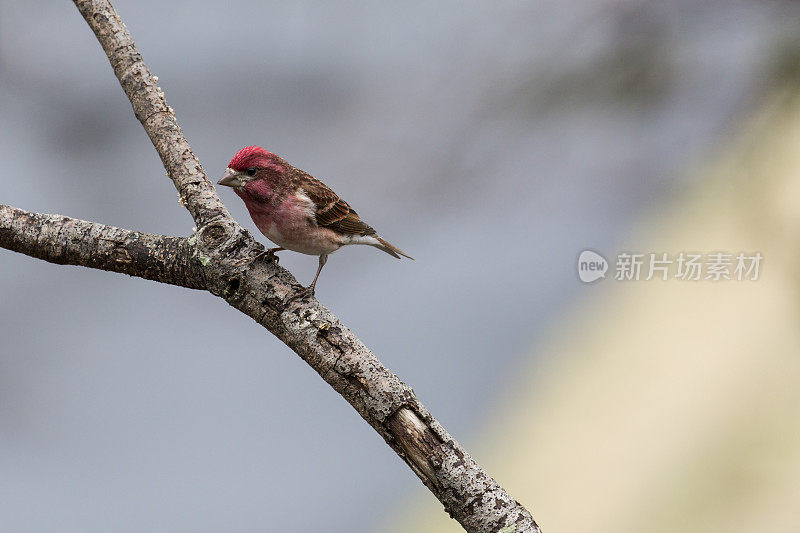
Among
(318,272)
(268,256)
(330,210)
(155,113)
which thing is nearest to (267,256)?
(268,256)

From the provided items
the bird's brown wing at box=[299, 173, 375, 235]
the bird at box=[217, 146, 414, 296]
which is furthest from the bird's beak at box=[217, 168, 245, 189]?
the bird's brown wing at box=[299, 173, 375, 235]

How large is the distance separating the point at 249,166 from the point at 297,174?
0.10 metres

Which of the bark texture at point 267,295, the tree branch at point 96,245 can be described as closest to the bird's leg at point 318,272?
the bark texture at point 267,295

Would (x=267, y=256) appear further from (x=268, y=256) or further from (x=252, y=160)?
(x=252, y=160)

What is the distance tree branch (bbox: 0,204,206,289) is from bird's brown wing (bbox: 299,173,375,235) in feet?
0.90

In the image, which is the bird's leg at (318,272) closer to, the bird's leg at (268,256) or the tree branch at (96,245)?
the bird's leg at (268,256)

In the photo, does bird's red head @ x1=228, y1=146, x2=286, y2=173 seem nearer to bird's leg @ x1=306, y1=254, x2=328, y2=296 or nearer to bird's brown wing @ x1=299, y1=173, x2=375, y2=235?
bird's brown wing @ x1=299, y1=173, x2=375, y2=235

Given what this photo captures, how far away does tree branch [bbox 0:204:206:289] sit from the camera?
1.25 meters

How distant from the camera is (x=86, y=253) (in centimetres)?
126

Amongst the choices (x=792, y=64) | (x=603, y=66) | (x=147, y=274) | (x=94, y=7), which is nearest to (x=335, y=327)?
(x=147, y=274)

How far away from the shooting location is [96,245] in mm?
1255

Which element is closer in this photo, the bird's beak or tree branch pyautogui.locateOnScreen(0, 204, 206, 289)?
tree branch pyautogui.locateOnScreen(0, 204, 206, 289)

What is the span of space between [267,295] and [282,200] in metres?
0.27

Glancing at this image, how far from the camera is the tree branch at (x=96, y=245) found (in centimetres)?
125
